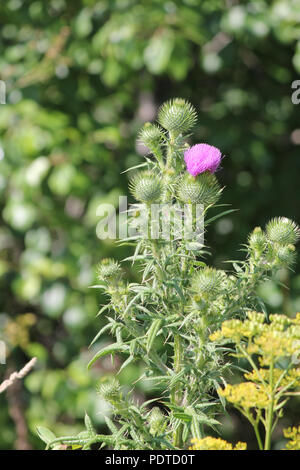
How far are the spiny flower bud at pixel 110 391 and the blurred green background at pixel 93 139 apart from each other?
1.47 m

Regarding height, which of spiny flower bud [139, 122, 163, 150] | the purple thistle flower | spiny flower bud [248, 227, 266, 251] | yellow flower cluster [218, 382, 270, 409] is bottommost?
yellow flower cluster [218, 382, 270, 409]

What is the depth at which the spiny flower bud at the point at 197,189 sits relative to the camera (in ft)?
3.14

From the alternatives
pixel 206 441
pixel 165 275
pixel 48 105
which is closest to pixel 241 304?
pixel 165 275

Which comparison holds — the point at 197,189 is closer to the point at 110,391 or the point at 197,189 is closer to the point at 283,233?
the point at 283,233

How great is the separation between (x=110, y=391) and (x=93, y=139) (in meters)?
1.83

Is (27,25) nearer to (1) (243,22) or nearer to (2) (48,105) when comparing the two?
(2) (48,105)

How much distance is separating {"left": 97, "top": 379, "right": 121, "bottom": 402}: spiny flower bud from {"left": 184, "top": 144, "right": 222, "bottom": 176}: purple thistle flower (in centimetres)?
35

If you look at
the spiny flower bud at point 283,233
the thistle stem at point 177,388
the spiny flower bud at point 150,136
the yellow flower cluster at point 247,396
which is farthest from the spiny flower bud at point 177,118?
the yellow flower cluster at point 247,396

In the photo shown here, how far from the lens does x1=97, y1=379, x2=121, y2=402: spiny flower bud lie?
3.19 feet

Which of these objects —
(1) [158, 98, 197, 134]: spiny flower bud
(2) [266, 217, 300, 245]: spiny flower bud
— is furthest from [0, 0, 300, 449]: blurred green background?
(2) [266, 217, 300, 245]: spiny flower bud

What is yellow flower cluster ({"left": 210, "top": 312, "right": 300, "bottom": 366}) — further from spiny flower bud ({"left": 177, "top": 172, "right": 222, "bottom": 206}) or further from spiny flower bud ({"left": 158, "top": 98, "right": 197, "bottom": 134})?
spiny flower bud ({"left": 158, "top": 98, "right": 197, "bottom": 134})

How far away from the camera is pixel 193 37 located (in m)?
2.55

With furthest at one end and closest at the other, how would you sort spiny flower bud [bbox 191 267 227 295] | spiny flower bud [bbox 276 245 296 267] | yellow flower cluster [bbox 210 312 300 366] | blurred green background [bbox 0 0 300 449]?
blurred green background [bbox 0 0 300 449] < spiny flower bud [bbox 276 245 296 267] < spiny flower bud [bbox 191 267 227 295] < yellow flower cluster [bbox 210 312 300 366]

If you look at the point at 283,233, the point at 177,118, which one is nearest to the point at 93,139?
the point at 177,118
